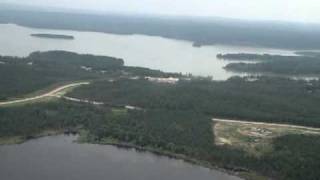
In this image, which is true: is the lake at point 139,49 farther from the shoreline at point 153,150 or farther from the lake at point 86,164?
the lake at point 86,164

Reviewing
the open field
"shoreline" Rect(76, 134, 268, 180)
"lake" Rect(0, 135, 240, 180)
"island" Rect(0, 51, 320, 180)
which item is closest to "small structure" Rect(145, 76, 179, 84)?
"island" Rect(0, 51, 320, 180)

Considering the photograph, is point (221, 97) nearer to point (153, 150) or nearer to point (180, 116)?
point (180, 116)

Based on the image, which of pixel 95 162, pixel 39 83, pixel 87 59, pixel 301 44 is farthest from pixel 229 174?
pixel 301 44

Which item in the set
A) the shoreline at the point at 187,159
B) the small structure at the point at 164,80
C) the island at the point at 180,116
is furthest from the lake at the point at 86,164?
the small structure at the point at 164,80

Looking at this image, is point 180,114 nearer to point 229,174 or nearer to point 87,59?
point 229,174

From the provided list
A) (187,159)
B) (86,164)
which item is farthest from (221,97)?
(86,164)
